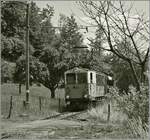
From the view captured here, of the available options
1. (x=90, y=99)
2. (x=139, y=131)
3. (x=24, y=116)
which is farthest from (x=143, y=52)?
(x=90, y=99)

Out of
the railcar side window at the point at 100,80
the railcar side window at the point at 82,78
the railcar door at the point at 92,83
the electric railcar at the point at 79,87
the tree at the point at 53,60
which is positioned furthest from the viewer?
the tree at the point at 53,60

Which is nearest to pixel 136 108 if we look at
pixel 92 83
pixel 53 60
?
pixel 92 83

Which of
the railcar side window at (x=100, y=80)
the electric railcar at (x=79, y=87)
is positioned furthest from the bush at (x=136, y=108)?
the railcar side window at (x=100, y=80)

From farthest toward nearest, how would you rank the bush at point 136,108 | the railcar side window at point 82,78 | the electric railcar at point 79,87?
the railcar side window at point 82,78, the electric railcar at point 79,87, the bush at point 136,108

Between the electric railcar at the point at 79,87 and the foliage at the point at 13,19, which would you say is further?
the foliage at the point at 13,19

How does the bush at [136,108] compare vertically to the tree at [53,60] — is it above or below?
below

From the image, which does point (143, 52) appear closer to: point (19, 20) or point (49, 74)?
point (19, 20)

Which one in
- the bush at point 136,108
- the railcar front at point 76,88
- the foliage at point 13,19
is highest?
the foliage at point 13,19

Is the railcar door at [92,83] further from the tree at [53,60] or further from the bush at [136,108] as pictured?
the bush at [136,108]

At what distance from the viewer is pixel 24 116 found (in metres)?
21.6

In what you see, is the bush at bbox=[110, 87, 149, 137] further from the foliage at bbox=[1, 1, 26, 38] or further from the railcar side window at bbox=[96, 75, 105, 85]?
the foliage at bbox=[1, 1, 26, 38]

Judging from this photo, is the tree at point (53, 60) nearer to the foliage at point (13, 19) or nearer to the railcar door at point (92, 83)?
the foliage at point (13, 19)

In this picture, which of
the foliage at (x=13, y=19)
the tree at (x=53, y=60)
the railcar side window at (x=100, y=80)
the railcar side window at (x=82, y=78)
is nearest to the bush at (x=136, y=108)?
the railcar side window at (x=82, y=78)

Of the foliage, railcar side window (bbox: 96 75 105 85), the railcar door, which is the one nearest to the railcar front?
the railcar door
